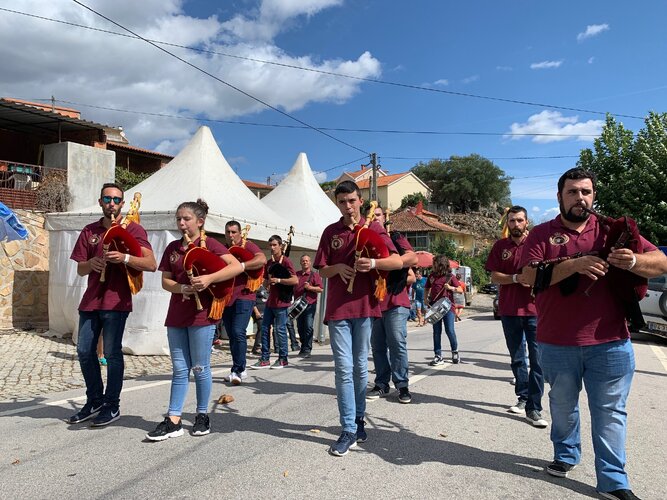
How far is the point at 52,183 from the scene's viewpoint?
13.6 meters

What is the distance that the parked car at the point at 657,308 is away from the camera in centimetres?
1144

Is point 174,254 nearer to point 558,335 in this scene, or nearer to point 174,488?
point 174,488

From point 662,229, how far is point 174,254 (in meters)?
19.0

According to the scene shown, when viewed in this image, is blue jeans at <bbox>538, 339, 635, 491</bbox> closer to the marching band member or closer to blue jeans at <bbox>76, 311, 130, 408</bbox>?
the marching band member

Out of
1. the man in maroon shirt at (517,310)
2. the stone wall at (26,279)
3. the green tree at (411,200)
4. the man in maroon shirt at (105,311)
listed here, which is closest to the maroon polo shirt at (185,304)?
the man in maroon shirt at (105,311)

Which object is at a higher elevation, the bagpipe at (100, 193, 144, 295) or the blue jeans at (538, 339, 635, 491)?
the bagpipe at (100, 193, 144, 295)

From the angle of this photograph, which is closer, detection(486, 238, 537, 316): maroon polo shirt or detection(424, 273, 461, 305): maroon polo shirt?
detection(486, 238, 537, 316): maroon polo shirt

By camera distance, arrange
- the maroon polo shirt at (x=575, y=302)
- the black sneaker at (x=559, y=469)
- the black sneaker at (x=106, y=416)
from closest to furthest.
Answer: the maroon polo shirt at (x=575, y=302) < the black sneaker at (x=559, y=469) < the black sneaker at (x=106, y=416)

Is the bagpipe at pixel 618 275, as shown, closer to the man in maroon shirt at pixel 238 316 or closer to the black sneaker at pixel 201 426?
the black sneaker at pixel 201 426

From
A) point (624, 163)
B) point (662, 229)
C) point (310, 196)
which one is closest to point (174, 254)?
point (310, 196)

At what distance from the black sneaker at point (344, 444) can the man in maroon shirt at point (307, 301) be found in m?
5.21

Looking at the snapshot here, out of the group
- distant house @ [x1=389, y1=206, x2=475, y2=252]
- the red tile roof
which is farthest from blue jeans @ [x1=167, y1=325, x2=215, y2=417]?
the red tile roof

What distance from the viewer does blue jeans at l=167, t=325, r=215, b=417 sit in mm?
4035

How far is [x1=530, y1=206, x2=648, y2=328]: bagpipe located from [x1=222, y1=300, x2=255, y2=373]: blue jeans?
13.6 feet
